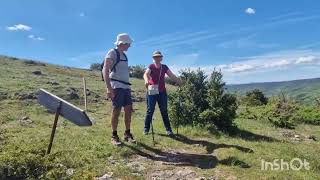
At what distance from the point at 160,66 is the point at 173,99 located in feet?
9.95

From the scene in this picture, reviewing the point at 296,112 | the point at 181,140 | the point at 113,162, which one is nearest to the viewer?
the point at 113,162

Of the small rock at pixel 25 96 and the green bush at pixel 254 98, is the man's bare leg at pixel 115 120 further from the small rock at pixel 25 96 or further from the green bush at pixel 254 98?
the green bush at pixel 254 98

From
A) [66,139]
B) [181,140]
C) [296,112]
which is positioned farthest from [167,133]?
[296,112]

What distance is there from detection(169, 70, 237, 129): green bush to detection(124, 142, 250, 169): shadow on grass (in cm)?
381

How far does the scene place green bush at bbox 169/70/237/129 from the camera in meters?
14.2

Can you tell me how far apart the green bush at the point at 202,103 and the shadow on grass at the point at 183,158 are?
3807 mm

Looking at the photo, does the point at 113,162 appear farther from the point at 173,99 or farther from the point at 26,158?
the point at 173,99

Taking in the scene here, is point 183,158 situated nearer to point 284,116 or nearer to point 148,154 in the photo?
point 148,154

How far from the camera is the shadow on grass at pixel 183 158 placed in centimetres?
952

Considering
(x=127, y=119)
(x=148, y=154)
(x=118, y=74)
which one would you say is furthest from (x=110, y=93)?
(x=148, y=154)

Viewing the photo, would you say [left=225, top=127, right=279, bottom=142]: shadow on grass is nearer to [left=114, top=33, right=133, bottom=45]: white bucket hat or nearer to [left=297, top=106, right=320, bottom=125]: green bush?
[left=114, top=33, right=133, bottom=45]: white bucket hat

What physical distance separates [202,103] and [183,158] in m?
4.93

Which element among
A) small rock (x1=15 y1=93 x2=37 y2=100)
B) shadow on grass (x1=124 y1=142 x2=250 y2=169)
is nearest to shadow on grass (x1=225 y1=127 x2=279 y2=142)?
shadow on grass (x1=124 y1=142 x2=250 y2=169)

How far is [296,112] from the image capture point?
73.8ft
